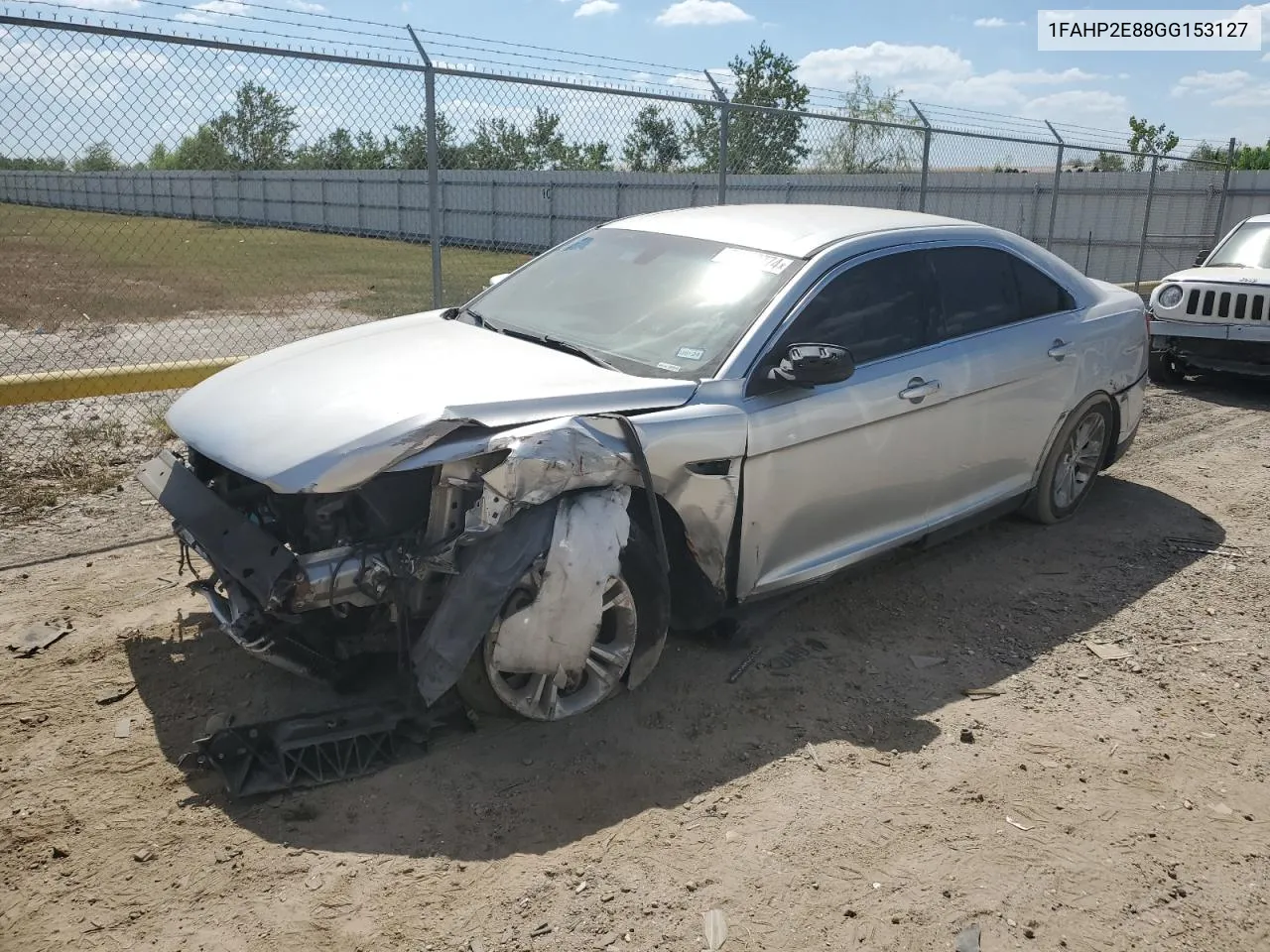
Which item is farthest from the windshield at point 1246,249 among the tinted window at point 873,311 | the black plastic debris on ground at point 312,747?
the black plastic debris on ground at point 312,747

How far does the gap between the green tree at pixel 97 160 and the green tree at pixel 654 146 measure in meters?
4.26

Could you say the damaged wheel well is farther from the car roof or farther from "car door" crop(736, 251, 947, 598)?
the car roof

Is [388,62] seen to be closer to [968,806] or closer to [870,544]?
[870,544]

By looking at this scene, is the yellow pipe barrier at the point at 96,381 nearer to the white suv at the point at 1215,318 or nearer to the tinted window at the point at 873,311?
the tinted window at the point at 873,311

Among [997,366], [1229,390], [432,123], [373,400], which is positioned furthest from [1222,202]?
[373,400]

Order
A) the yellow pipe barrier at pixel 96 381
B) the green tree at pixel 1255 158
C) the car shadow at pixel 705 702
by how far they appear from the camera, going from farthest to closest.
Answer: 1. the green tree at pixel 1255 158
2. the yellow pipe barrier at pixel 96 381
3. the car shadow at pixel 705 702

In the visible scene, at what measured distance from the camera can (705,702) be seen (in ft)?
12.6

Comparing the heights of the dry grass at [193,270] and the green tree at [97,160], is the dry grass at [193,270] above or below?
below

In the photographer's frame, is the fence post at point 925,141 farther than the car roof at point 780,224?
Yes

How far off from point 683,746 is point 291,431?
1.71 m

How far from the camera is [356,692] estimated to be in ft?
12.1

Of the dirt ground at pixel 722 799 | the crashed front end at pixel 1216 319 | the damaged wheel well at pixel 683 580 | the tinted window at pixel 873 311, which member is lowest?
the dirt ground at pixel 722 799

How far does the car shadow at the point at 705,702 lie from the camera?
313cm

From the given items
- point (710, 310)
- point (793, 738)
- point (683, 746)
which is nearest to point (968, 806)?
point (793, 738)
